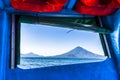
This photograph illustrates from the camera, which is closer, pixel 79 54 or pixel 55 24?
pixel 55 24

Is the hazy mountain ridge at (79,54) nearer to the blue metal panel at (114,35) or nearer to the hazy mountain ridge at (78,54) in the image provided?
the hazy mountain ridge at (78,54)

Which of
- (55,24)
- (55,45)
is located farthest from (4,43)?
(55,45)

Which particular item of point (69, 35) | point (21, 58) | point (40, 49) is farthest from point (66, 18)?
point (21, 58)

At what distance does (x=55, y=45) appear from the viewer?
425 centimetres


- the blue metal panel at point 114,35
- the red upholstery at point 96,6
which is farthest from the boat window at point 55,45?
the red upholstery at point 96,6

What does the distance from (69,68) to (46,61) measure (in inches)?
13.1

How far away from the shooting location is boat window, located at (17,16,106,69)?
367 centimetres

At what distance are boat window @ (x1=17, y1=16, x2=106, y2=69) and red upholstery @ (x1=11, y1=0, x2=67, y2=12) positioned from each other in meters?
0.24

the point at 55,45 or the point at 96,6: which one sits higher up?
the point at 96,6

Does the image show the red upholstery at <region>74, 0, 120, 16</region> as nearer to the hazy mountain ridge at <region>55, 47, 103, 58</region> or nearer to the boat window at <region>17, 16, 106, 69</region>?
the boat window at <region>17, 16, 106, 69</region>

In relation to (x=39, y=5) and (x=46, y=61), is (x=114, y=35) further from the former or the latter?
(x=39, y=5)

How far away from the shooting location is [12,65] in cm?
336

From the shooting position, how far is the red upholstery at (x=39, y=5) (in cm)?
324

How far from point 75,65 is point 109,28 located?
805mm
